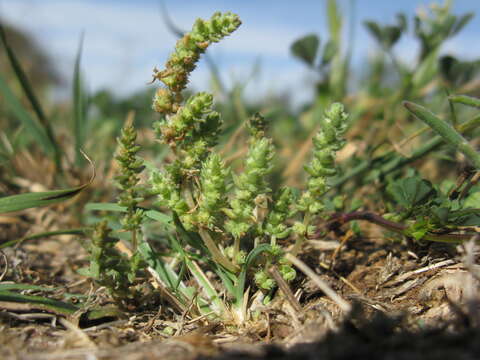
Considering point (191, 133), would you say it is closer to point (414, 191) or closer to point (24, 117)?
point (414, 191)

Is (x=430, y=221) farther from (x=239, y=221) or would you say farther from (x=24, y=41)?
(x=24, y=41)

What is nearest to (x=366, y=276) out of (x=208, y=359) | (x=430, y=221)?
(x=430, y=221)

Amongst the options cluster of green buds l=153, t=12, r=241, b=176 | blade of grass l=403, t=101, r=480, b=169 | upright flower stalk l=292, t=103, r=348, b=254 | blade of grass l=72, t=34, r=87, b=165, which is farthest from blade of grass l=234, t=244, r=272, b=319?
blade of grass l=72, t=34, r=87, b=165

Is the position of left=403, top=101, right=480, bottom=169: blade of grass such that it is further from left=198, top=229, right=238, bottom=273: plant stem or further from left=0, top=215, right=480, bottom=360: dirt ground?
left=198, top=229, right=238, bottom=273: plant stem

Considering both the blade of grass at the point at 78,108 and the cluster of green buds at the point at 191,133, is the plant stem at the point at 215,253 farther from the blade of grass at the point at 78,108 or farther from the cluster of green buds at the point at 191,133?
the blade of grass at the point at 78,108

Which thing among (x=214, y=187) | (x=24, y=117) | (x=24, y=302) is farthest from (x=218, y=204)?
(x=24, y=117)

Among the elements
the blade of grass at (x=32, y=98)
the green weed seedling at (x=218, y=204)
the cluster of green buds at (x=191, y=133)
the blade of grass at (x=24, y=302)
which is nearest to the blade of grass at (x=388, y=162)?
the green weed seedling at (x=218, y=204)
